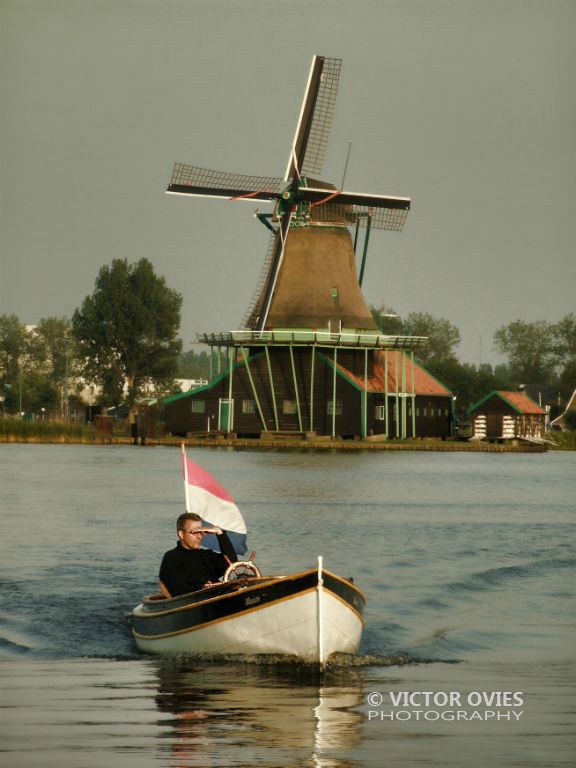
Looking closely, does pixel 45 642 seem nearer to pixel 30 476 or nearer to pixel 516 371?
pixel 30 476

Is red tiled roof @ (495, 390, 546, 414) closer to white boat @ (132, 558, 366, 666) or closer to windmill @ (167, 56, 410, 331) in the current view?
windmill @ (167, 56, 410, 331)

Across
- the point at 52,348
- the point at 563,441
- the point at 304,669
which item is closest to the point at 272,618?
the point at 304,669

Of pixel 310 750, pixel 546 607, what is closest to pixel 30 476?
pixel 546 607

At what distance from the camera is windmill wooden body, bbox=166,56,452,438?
68.6 m

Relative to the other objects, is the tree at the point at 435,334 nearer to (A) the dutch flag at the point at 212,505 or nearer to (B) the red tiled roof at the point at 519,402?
(B) the red tiled roof at the point at 519,402

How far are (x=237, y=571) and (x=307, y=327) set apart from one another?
53.7m

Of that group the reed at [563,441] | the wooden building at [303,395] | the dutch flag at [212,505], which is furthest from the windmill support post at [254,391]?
the dutch flag at [212,505]

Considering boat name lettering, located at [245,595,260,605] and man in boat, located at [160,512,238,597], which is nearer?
boat name lettering, located at [245,595,260,605]

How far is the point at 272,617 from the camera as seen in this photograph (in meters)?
14.3

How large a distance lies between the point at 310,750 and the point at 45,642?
7.41m

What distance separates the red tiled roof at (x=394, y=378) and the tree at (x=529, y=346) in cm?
6603

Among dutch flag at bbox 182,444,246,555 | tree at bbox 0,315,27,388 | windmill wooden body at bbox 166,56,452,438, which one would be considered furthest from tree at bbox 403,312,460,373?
dutch flag at bbox 182,444,246,555

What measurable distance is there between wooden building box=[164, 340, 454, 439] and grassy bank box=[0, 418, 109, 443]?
5.01 m

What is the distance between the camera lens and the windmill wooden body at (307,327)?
6862 cm
